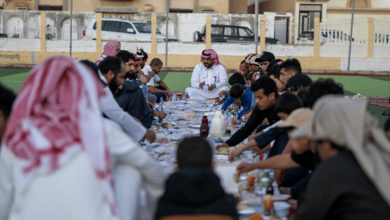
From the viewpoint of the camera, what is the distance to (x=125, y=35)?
847 inches

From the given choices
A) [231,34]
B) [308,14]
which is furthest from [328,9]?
[231,34]

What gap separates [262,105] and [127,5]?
79.7 ft

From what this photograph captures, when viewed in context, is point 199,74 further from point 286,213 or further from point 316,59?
point 316,59

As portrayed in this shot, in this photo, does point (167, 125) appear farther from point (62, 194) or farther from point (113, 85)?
point (62, 194)


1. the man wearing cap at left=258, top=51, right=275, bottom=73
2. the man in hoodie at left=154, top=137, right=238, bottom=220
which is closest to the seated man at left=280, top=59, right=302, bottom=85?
the man wearing cap at left=258, top=51, right=275, bottom=73

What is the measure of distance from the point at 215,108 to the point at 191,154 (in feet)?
18.4

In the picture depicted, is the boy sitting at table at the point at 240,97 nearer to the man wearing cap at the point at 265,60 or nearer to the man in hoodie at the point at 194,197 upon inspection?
the man wearing cap at the point at 265,60

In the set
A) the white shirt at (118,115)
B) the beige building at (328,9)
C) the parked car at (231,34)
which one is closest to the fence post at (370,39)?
the parked car at (231,34)

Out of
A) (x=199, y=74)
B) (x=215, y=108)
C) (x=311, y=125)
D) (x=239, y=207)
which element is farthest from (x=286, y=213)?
(x=199, y=74)

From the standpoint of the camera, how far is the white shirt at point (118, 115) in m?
4.30

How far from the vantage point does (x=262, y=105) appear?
4.83 metres

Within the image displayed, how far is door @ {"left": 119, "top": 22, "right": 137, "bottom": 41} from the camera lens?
21484 millimetres

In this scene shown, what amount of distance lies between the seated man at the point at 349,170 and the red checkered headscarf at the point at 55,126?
928mm

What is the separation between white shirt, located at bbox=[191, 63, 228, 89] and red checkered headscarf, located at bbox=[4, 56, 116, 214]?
25.3 feet
